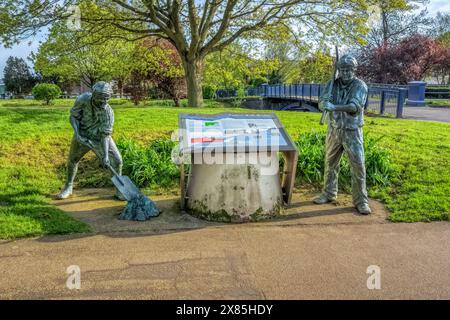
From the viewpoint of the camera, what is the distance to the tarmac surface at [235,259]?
132 inches

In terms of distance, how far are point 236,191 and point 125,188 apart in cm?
156

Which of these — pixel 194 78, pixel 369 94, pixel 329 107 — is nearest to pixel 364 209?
pixel 329 107

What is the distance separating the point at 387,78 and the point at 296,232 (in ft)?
98.7

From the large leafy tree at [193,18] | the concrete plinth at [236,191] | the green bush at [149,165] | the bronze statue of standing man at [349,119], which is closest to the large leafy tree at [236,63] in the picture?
the large leafy tree at [193,18]

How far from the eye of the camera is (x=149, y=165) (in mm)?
7078

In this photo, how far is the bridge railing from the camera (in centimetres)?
1665

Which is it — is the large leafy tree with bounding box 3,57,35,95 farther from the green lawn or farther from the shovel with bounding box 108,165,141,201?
the shovel with bounding box 108,165,141,201

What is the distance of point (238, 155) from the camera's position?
5.25 meters

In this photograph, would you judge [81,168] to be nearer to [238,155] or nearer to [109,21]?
[238,155]

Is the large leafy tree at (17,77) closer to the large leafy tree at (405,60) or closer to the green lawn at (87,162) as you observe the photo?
the large leafy tree at (405,60)

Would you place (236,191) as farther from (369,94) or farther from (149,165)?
(369,94)

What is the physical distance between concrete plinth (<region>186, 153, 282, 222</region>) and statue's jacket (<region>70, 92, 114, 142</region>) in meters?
1.51

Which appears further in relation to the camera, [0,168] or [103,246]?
[0,168]

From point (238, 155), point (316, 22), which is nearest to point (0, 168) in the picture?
point (238, 155)
